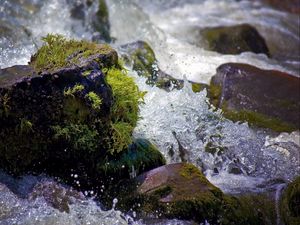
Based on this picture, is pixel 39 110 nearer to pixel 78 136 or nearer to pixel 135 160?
pixel 78 136

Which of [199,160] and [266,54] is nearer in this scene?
[199,160]

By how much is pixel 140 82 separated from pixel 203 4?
705 centimetres

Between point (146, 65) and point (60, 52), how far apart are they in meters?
2.58

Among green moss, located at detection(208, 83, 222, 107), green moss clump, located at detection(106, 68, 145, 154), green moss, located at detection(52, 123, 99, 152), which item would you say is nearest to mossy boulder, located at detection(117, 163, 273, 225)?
green moss clump, located at detection(106, 68, 145, 154)

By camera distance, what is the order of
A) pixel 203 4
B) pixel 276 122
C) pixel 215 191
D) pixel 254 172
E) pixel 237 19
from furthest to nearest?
pixel 203 4
pixel 237 19
pixel 276 122
pixel 254 172
pixel 215 191

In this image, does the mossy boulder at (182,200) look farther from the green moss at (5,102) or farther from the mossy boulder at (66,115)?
the green moss at (5,102)

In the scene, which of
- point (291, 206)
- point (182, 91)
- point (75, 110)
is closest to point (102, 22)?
point (182, 91)

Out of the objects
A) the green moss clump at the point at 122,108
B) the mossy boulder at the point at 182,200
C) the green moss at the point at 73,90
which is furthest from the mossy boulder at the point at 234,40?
the green moss at the point at 73,90

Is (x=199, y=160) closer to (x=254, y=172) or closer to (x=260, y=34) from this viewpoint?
(x=254, y=172)

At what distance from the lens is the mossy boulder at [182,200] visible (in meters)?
3.90

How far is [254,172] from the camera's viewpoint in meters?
5.03

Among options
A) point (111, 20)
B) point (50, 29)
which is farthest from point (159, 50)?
point (50, 29)

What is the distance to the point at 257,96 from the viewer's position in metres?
6.57

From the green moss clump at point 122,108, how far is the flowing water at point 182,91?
320 mm
